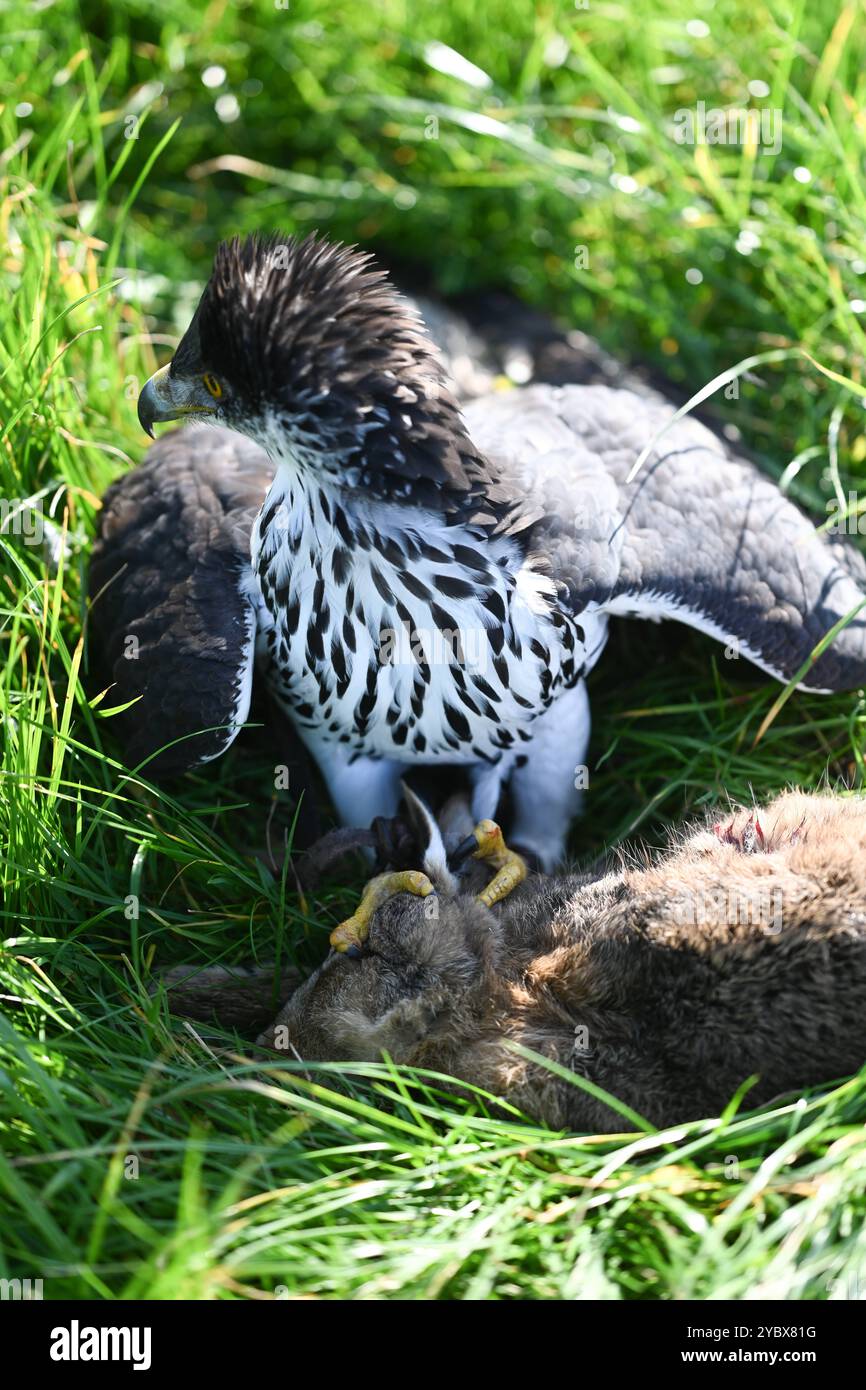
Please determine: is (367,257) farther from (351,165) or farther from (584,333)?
(351,165)

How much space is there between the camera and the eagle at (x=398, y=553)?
3.06 meters

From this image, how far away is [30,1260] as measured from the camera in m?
2.69

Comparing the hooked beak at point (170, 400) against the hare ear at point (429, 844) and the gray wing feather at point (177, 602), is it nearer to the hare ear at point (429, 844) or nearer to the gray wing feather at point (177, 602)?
the gray wing feather at point (177, 602)

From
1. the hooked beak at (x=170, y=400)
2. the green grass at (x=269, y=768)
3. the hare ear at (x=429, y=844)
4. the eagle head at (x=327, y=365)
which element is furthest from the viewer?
the hare ear at (x=429, y=844)

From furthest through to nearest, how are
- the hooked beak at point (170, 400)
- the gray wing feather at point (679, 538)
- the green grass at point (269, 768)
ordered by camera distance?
the gray wing feather at point (679, 538) < the hooked beak at point (170, 400) < the green grass at point (269, 768)

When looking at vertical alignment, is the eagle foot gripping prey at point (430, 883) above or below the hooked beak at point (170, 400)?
below

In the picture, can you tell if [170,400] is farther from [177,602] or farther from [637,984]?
[637,984]

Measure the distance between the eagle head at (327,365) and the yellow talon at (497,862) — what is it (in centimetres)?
111

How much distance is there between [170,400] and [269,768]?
131cm

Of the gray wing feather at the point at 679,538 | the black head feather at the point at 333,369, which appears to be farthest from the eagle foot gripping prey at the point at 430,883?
the black head feather at the point at 333,369

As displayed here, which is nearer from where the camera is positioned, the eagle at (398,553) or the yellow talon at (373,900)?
the eagle at (398,553)

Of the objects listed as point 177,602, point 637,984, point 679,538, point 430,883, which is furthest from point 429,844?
point 679,538

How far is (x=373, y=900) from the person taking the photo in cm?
340

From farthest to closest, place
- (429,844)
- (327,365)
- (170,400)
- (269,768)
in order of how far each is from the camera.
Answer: (269,768)
(429,844)
(170,400)
(327,365)
